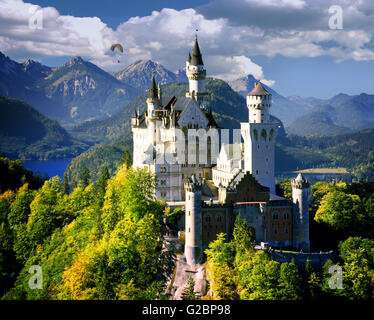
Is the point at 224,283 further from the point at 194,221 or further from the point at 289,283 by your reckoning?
the point at 194,221

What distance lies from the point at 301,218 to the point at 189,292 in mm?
20384

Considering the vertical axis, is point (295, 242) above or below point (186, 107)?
below

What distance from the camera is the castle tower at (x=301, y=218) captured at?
74.0 meters

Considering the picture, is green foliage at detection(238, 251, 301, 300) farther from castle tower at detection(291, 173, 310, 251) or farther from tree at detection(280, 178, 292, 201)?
tree at detection(280, 178, 292, 201)

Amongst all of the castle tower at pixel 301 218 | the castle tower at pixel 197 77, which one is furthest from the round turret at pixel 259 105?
the castle tower at pixel 197 77

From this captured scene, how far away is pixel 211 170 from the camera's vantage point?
3883 inches

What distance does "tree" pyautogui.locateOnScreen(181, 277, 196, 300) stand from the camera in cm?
6538

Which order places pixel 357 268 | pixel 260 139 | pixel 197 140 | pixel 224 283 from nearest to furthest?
pixel 224 283
pixel 357 268
pixel 260 139
pixel 197 140

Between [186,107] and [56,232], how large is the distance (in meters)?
34.4

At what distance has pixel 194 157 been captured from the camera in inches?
3880

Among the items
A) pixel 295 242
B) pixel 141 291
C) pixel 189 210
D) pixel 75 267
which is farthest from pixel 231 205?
pixel 75 267

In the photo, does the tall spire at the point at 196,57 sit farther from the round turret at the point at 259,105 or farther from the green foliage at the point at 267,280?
the green foliage at the point at 267,280

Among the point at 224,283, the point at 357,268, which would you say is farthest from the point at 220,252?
the point at 357,268

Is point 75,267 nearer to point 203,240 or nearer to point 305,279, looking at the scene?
point 203,240
